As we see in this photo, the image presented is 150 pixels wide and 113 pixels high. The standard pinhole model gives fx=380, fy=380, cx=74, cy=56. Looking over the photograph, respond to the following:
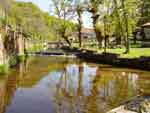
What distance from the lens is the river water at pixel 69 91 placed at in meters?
17.7

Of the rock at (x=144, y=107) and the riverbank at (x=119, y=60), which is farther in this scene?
the riverbank at (x=119, y=60)

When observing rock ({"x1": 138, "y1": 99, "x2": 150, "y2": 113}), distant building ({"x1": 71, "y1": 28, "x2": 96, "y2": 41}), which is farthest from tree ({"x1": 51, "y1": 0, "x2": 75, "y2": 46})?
rock ({"x1": 138, "y1": 99, "x2": 150, "y2": 113})

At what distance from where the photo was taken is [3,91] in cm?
2209

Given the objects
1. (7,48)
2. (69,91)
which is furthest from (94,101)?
(7,48)

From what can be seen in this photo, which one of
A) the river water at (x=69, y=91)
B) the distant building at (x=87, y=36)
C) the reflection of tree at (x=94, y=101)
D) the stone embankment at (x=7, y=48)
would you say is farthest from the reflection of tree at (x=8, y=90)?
the distant building at (x=87, y=36)

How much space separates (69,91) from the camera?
22.7 m

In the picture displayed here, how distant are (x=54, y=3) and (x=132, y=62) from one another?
40896 millimetres

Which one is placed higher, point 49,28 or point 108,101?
point 49,28

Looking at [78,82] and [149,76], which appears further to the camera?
[149,76]

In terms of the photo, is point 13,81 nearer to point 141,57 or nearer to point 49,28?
point 141,57

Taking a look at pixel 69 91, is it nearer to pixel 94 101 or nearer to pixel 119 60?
pixel 94 101

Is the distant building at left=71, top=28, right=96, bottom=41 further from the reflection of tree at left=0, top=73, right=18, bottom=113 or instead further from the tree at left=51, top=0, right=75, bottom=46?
the reflection of tree at left=0, top=73, right=18, bottom=113

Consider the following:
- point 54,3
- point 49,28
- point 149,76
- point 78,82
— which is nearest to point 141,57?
point 149,76

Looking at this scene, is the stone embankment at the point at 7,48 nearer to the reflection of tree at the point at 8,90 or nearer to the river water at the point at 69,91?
the reflection of tree at the point at 8,90
